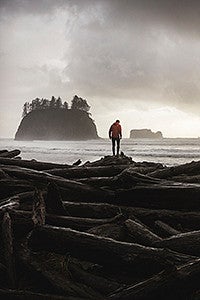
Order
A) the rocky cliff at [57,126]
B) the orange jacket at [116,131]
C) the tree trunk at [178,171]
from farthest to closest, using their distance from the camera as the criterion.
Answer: the rocky cliff at [57,126] < the orange jacket at [116,131] < the tree trunk at [178,171]

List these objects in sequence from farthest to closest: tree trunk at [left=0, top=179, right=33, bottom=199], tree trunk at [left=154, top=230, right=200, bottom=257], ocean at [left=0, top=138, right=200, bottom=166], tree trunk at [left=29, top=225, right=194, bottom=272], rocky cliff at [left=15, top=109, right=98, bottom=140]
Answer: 1. rocky cliff at [left=15, top=109, right=98, bottom=140]
2. ocean at [left=0, top=138, right=200, bottom=166]
3. tree trunk at [left=0, top=179, right=33, bottom=199]
4. tree trunk at [left=154, top=230, right=200, bottom=257]
5. tree trunk at [left=29, top=225, right=194, bottom=272]

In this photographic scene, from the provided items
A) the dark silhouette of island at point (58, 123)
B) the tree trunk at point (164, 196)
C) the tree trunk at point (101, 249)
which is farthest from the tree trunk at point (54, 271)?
the dark silhouette of island at point (58, 123)

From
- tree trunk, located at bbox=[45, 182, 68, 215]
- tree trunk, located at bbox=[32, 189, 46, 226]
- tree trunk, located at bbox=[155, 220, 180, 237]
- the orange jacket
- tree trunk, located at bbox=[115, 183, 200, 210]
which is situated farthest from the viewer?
the orange jacket

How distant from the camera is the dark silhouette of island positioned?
547ft

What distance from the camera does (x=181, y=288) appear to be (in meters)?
2.77

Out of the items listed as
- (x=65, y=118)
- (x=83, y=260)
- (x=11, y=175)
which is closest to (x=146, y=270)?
(x=83, y=260)

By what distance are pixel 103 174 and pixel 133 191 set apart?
0.89 meters

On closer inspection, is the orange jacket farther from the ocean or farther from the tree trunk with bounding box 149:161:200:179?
the tree trunk with bounding box 149:161:200:179

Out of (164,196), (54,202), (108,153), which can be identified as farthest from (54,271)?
(108,153)

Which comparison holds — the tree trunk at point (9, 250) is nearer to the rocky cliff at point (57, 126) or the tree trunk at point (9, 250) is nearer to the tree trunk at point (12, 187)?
the tree trunk at point (12, 187)

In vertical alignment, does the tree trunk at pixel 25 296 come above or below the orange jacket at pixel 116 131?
below

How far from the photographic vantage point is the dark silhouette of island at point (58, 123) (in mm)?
166875

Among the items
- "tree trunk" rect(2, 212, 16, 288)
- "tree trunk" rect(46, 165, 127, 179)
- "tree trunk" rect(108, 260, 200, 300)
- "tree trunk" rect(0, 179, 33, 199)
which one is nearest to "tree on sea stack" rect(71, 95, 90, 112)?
"tree trunk" rect(46, 165, 127, 179)

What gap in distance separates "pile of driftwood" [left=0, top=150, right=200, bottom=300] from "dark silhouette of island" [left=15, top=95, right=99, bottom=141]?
15747cm
